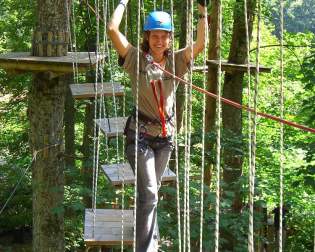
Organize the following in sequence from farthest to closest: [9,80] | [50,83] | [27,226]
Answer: [27,226], [9,80], [50,83]

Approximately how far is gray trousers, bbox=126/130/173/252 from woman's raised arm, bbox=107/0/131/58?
0.33m

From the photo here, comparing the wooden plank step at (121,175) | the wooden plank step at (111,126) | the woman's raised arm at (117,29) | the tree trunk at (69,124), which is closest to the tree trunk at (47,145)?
the wooden plank step at (111,126)

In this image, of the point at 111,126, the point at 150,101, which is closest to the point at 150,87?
the point at 150,101

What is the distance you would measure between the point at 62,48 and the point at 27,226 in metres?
4.91

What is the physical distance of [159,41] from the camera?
2.15 m

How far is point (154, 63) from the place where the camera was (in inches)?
84.7

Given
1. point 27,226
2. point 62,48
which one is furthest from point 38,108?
point 27,226

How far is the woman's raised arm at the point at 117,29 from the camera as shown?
2.09 m

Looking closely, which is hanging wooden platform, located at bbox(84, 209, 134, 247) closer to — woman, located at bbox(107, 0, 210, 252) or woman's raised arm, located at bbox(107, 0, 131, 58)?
woman, located at bbox(107, 0, 210, 252)

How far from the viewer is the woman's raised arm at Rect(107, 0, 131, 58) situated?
2090mm

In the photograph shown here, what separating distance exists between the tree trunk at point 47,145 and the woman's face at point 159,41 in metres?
2.22

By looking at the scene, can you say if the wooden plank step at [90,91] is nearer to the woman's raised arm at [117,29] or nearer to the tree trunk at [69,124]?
the woman's raised arm at [117,29]

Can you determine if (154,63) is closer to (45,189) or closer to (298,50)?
(45,189)

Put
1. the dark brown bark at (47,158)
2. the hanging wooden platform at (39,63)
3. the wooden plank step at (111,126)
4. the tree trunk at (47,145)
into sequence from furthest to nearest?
the dark brown bark at (47,158)
the tree trunk at (47,145)
the hanging wooden platform at (39,63)
the wooden plank step at (111,126)
